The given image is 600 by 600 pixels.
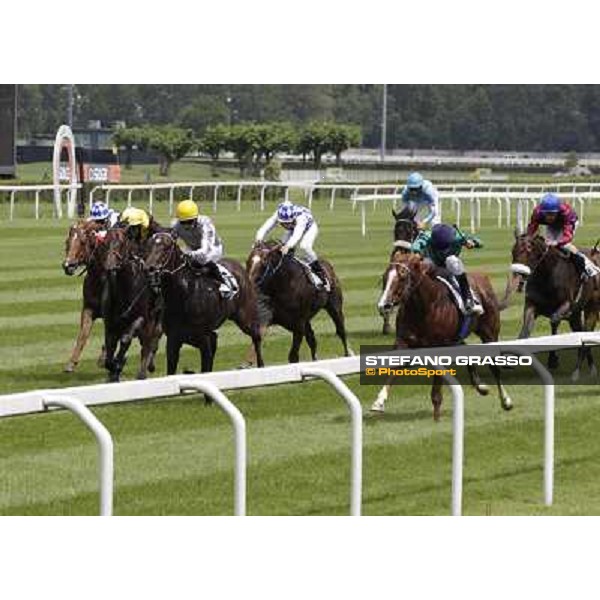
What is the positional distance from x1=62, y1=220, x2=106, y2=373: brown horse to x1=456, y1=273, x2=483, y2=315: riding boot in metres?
2.94

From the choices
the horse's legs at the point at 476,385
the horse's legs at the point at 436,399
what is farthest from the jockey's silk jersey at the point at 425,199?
the horse's legs at the point at 436,399

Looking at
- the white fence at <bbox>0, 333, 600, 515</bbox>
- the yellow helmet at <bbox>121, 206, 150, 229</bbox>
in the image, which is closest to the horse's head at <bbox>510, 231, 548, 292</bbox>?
the yellow helmet at <bbox>121, 206, 150, 229</bbox>

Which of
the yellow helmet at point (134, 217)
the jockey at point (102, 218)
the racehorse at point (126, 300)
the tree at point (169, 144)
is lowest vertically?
the tree at point (169, 144)

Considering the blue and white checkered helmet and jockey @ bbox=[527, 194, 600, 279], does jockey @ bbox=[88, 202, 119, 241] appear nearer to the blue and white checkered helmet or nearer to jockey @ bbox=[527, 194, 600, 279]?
the blue and white checkered helmet

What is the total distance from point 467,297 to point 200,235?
212 centimetres

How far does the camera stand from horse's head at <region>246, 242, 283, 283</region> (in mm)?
14383

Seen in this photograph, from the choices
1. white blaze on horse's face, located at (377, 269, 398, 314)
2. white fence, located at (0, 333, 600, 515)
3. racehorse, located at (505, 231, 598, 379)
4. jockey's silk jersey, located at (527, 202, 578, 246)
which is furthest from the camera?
racehorse, located at (505, 231, 598, 379)

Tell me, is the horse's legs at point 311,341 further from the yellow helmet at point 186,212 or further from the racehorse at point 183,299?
the yellow helmet at point 186,212

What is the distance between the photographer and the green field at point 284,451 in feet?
29.8

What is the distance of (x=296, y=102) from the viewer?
111m

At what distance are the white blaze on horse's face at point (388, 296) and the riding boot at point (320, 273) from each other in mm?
3166

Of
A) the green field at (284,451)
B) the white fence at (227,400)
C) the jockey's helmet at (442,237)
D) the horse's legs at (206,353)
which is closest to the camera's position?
the white fence at (227,400)

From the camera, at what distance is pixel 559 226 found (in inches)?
591
